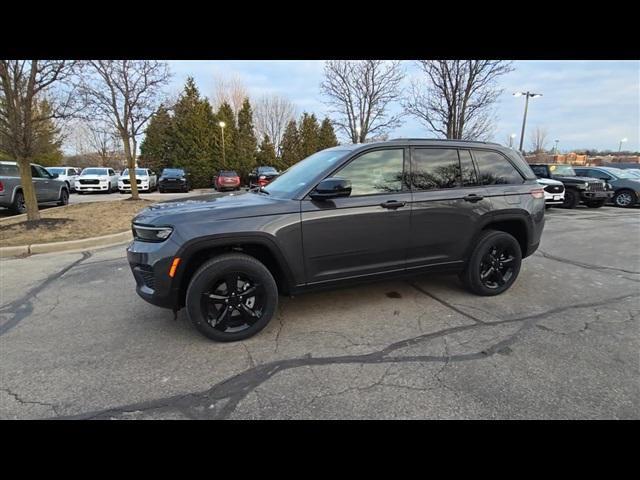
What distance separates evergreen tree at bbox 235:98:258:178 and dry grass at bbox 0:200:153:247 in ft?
67.2

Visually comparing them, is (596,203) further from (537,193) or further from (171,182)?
(171,182)

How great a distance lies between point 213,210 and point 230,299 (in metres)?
0.83

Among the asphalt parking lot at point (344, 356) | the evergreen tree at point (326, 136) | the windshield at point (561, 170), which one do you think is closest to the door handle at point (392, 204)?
the asphalt parking lot at point (344, 356)

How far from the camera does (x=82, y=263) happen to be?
5793mm

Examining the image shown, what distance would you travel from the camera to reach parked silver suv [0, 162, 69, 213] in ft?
31.6

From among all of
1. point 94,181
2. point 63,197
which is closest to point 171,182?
point 94,181

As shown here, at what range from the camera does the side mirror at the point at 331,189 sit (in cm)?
318

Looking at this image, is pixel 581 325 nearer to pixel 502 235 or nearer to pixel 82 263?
pixel 502 235

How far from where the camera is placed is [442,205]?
3809 millimetres

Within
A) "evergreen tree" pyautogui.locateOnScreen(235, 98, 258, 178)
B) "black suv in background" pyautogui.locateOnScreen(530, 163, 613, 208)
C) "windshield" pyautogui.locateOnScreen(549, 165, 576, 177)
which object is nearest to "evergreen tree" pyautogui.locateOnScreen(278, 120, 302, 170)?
"evergreen tree" pyautogui.locateOnScreen(235, 98, 258, 178)

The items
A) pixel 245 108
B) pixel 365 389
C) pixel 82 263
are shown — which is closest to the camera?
pixel 365 389

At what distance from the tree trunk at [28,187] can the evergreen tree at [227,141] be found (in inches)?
863
